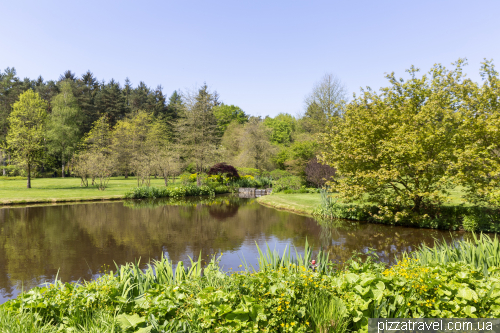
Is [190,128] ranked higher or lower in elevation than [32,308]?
higher

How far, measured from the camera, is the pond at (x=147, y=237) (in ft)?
25.5

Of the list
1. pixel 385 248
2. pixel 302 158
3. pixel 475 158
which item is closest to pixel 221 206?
pixel 302 158

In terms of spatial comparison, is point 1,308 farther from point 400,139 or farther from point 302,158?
point 302,158

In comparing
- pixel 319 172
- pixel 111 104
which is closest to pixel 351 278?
pixel 319 172

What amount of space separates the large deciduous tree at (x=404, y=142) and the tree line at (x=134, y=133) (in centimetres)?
794

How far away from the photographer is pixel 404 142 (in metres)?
11.3

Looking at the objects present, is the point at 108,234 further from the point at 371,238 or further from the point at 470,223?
the point at 470,223

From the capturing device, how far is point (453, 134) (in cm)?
1123

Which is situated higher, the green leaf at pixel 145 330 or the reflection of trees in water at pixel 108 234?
the green leaf at pixel 145 330

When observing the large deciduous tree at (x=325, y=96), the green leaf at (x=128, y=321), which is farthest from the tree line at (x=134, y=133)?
the green leaf at (x=128, y=321)

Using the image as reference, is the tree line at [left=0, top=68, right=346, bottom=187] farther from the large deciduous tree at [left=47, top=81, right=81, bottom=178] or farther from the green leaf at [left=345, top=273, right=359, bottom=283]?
the green leaf at [left=345, top=273, right=359, bottom=283]

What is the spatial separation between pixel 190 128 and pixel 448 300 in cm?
2679

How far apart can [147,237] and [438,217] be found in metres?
10.9

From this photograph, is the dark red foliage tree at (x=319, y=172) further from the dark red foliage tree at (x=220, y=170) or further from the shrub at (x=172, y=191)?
the shrub at (x=172, y=191)
